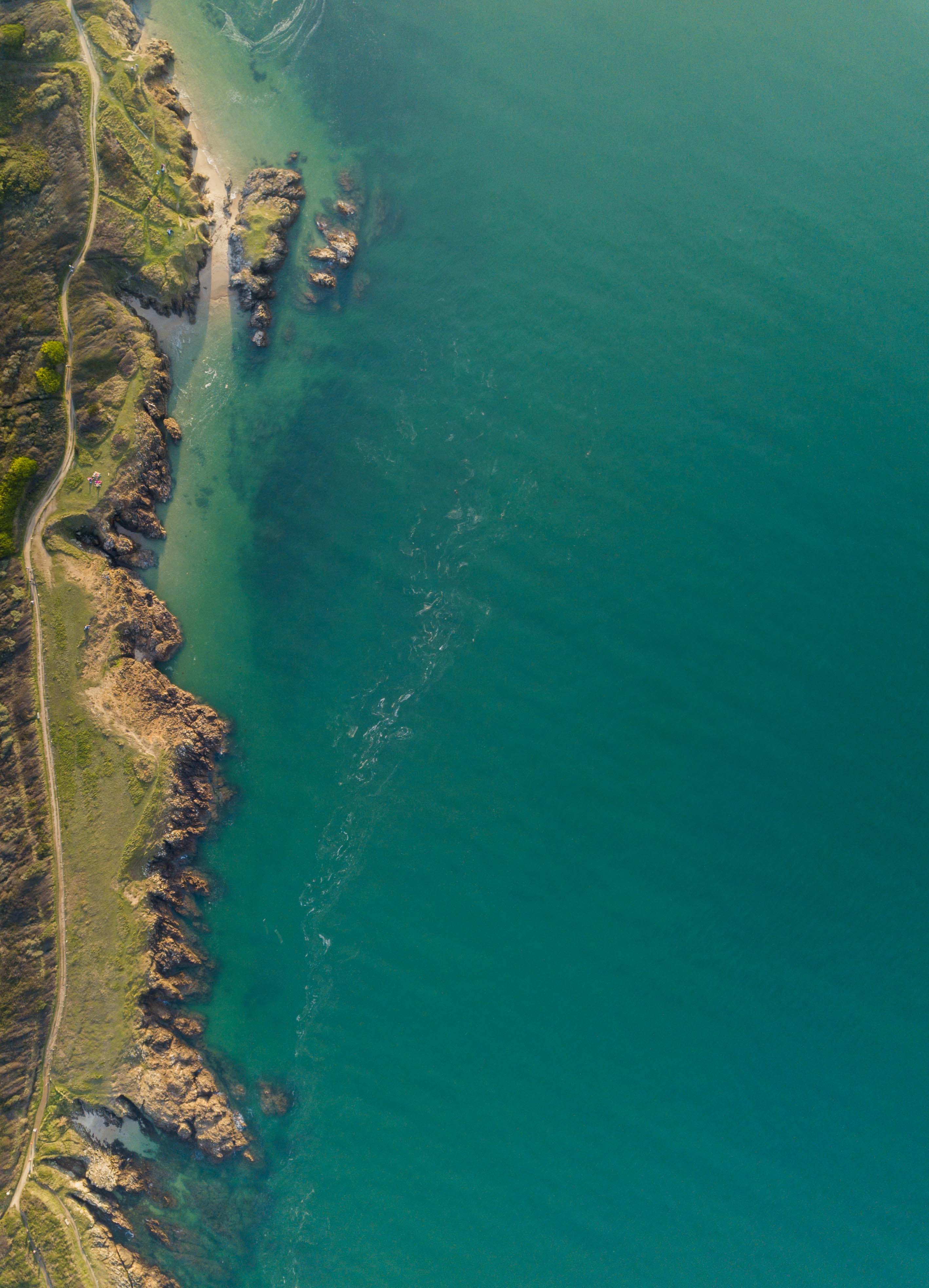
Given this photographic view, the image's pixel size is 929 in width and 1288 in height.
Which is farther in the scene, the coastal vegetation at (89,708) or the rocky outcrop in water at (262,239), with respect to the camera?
the rocky outcrop in water at (262,239)

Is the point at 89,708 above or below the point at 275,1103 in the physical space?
above

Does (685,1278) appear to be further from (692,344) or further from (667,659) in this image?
(692,344)

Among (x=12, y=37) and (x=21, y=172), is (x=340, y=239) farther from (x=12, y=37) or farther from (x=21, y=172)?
(x=12, y=37)

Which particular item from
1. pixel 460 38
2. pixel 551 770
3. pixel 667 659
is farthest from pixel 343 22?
pixel 551 770

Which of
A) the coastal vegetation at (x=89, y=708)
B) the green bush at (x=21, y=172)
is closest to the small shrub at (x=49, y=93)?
the coastal vegetation at (x=89, y=708)

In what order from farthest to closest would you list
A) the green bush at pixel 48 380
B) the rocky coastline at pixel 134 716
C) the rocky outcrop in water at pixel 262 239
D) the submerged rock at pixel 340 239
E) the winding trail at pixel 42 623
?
1. the submerged rock at pixel 340 239
2. the rocky outcrop in water at pixel 262 239
3. the green bush at pixel 48 380
4. the rocky coastline at pixel 134 716
5. the winding trail at pixel 42 623

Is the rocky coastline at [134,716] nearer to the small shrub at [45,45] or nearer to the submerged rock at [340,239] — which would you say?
the small shrub at [45,45]

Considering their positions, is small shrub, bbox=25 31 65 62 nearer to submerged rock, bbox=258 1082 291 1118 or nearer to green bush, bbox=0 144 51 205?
green bush, bbox=0 144 51 205

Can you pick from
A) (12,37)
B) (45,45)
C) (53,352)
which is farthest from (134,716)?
(12,37)
